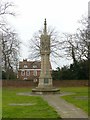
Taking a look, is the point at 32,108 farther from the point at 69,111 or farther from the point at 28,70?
the point at 28,70

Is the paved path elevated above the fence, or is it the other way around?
the fence

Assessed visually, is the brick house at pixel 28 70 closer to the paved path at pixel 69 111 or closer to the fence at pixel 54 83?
the fence at pixel 54 83

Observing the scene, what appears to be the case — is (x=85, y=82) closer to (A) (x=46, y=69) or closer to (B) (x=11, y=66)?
(B) (x=11, y=66)

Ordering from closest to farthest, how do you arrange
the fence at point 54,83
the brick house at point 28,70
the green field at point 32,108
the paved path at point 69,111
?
the paved path at point 69,111 < the green field at point 32,108 < the fence at point 54,83 < the brick house at point 28,70

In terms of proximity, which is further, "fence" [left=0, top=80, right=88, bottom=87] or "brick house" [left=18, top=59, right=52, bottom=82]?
"brick house" [left=18, top=59, right=52, bottom=82]

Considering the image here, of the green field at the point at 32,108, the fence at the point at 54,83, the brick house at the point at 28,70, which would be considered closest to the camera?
the green field at the point at 32,108

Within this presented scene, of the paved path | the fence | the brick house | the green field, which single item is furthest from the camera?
the brick house

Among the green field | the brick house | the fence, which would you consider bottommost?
the green field

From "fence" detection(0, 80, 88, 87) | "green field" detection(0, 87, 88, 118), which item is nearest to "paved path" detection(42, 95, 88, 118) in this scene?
"green field" detection(0, 87, 88, 118)

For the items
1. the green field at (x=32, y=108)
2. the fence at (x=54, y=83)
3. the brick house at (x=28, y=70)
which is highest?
the brick house at (x=28, y=70)

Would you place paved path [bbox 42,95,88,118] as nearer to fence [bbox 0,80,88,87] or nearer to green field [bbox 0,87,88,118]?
green field [bbox 0,87,88,118]

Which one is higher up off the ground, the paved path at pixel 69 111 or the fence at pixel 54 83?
the fence at pixel 54 83

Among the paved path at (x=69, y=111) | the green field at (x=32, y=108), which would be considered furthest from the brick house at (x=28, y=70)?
the paved path at (x=69, y=111)

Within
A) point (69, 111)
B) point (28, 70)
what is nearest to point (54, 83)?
point (69, 111)
